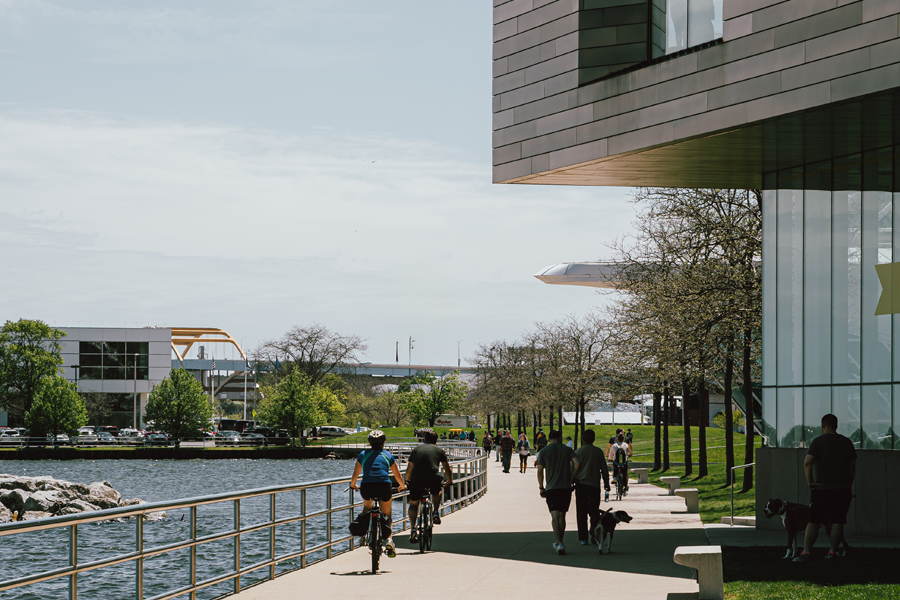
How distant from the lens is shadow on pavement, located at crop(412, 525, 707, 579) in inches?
533

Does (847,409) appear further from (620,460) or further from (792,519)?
(620,460)

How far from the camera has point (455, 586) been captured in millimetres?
11555

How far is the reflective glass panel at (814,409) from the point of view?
58.2 ft

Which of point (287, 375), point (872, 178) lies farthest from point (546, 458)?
point (287, 375)

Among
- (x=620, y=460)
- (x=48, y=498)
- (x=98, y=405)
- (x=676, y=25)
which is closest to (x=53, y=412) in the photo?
(x=98, y=405)

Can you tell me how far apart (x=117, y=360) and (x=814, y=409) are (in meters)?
104

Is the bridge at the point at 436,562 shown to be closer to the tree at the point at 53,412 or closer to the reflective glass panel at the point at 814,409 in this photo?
the reflective glass panel at the point at 814,409

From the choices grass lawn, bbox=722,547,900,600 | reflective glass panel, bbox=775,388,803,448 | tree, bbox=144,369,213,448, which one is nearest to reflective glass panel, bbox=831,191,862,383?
reflective glass panel, bbox=775,388,803,448

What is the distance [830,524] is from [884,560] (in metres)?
0.77

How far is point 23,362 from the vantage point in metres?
94.6

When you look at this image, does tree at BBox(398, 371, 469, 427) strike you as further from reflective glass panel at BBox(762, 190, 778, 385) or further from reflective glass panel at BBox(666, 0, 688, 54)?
reflective glass panel at BBox(666, 0, 688, 54)

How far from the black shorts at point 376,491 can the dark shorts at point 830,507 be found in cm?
538

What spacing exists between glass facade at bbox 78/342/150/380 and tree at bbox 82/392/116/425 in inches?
84.8

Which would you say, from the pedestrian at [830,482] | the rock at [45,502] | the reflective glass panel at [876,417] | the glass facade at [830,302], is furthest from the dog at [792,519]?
the rock at [45,502]
